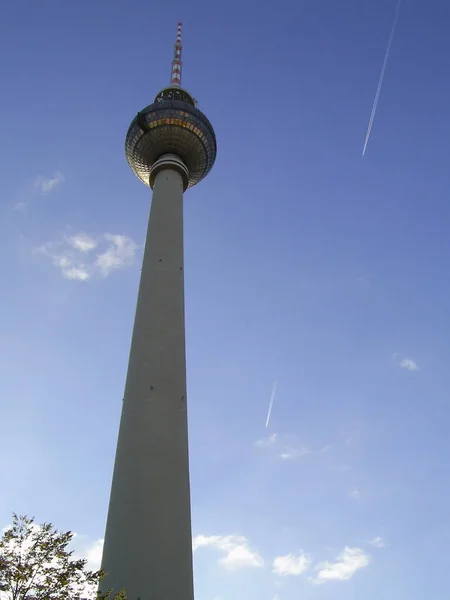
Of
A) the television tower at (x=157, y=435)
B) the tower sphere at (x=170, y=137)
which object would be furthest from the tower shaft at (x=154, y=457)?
the tower sphere at (x=170, y=137)

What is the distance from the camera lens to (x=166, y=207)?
4847cm

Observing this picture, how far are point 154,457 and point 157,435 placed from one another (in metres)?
1.45

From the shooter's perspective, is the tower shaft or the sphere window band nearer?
the tower shaft

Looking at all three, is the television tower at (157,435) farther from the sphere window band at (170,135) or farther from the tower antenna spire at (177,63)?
the tower antenna spire at (177,63)

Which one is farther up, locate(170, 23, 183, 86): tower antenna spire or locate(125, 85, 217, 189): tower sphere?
locate(170, 23, 183, 86): tower antenna spire

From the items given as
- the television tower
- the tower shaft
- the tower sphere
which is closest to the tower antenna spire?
the tower sphere

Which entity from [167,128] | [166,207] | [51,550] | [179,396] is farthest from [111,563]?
[167,128]

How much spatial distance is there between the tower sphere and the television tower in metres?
0.50

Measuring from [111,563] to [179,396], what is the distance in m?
11.0

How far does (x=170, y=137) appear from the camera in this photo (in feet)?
180

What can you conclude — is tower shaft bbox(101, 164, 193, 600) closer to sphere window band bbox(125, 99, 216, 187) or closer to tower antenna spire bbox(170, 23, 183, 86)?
sphere window band bbox(125, 99, 216, 187)

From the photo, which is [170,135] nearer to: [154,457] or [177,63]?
[177,63]

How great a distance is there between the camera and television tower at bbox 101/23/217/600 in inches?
1150

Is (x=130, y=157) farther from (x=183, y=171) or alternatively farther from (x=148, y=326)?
(x=148, y=326)
